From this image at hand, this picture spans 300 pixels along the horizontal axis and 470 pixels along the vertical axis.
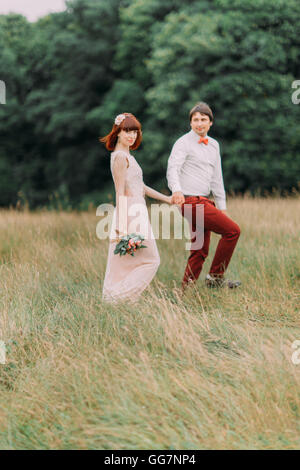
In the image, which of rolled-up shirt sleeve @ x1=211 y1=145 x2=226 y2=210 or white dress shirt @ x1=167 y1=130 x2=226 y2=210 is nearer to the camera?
white dress shirt @ x1=167 y1=130 x2=226 y2=210

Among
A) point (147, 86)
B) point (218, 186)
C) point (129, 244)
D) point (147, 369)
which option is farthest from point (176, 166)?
point (147, 86)

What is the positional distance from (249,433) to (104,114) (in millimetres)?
17057

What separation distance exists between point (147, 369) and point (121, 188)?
1.77 metres

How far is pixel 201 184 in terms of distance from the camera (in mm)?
5113

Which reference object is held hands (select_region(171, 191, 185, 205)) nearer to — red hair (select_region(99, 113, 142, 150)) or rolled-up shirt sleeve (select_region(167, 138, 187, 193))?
rolled-up shirt sleeve (select_region(167, 138, 187, 193))

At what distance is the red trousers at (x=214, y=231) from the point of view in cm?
498

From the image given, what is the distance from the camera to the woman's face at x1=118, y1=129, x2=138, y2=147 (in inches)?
174

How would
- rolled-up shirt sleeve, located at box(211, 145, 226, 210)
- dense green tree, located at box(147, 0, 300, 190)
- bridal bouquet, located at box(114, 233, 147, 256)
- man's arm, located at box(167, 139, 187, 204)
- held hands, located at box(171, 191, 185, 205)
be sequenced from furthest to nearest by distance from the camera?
dense green tree, located at box(147, 0, 300, 190)
rolled-up shirt sleeve, located at box(211, 145, 226, 210)
man's arm, located at box(167, 139, 187, 204)
held hands, located at box(171, 191, 185, 205)
bridal bouquet, located at box(114, 233, 147, 256)

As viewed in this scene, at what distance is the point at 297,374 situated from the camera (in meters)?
3.09

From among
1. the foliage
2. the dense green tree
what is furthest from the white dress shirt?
the dense green tree

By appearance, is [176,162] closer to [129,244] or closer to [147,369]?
[129,244]

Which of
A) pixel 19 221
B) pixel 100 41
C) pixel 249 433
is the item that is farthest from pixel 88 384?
pixel 100 41

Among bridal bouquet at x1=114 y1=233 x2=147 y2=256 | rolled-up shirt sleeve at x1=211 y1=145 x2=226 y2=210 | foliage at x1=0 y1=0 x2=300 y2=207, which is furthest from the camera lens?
foliage at x1=0 y1=0 x2=300 y2=207

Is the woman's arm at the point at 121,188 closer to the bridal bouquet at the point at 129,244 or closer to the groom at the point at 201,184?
the bridal bouquet at the point at 129,244
